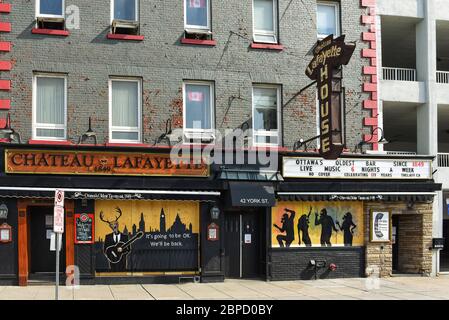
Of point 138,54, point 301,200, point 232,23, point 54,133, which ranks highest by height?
point 232,23

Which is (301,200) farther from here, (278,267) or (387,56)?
(387,56)

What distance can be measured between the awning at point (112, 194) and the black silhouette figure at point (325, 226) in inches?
139

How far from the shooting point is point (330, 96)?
16188 millimetres

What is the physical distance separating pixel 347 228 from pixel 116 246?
7296mm

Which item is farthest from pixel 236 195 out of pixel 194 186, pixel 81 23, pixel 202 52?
pixel 81 23

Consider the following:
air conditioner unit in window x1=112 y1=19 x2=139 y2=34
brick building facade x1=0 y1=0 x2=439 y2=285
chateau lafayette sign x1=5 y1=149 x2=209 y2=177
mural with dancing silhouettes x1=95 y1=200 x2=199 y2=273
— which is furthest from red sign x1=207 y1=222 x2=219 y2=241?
air conditioner unit in window x1=112 y1=19 x2=139 y2=34

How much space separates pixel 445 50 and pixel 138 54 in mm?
13343

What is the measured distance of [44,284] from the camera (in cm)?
1584

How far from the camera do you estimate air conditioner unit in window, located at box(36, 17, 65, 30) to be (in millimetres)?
16513

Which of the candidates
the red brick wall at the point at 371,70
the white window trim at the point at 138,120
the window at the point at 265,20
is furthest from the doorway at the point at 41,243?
the red brick wall at the point at 371,70

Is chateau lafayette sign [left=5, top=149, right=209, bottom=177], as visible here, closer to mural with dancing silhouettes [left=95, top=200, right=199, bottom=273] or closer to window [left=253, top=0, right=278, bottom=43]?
mural with dancing silhouettes [left=95, top=200, right=199, bottom=273]

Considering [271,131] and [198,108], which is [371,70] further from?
[198,108]

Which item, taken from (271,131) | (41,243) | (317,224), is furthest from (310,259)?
(41,243)

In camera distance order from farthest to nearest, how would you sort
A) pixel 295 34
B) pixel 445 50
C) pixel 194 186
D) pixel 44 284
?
pixel 445 50
pixel 295 34
pixel 194 186
pixel 44 284
